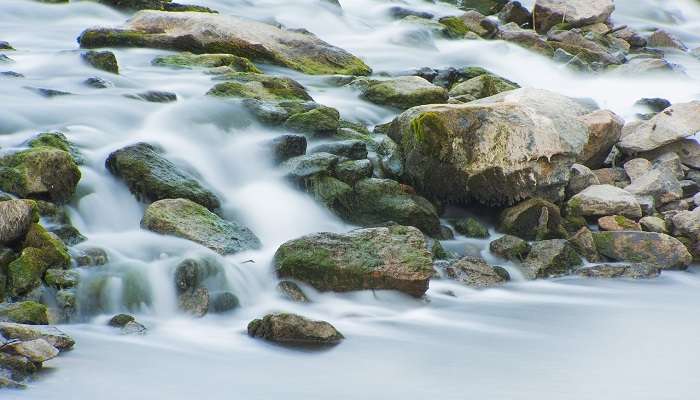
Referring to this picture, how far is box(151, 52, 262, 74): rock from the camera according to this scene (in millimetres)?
11734

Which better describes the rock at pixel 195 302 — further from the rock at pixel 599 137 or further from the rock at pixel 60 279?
the rock at pixel 599 137

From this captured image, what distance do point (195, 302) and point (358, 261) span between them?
3.99ft

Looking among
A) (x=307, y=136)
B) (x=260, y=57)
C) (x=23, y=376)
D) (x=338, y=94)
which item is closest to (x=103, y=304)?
(x=23, y=376)

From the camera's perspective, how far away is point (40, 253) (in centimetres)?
597

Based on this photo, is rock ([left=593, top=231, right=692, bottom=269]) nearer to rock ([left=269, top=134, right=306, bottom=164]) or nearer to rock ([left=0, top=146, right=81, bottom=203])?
rock ([left=269, top=134, right=306, bottom=164])

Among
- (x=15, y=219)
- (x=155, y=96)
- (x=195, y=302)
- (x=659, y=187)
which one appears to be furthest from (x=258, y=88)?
(x=15, y=219)

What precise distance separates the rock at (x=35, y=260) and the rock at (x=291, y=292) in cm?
143

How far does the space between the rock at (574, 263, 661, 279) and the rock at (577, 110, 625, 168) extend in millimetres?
2172

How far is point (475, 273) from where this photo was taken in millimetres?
7559

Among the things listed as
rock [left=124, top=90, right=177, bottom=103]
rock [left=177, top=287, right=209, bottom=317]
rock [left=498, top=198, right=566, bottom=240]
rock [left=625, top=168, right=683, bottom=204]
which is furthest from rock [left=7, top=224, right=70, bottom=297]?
rock [left=625, top=168, right=683, bottom=204]

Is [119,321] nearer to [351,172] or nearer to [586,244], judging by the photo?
[351,172]

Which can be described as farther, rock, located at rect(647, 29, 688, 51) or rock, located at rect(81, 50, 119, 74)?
rock, located at rect(647, 29, 688, 51)

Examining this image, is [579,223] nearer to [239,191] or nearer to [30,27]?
[239,191]

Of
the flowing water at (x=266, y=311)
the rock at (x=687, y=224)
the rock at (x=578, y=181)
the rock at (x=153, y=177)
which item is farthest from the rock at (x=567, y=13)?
the rock at (x=153, y=177)
